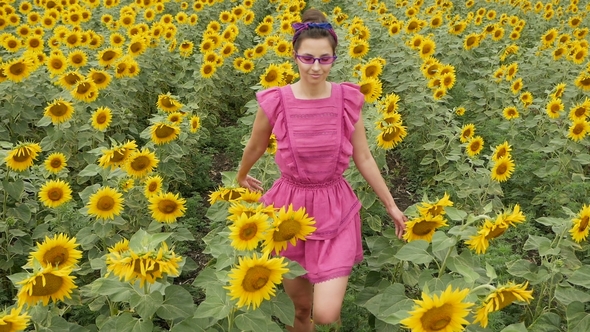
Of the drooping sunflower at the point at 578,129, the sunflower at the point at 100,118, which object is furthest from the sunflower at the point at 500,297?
the sunflower at the point at 100,118

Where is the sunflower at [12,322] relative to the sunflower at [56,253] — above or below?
above

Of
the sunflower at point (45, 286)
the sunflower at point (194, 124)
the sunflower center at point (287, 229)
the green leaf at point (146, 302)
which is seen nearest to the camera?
the sunflower at point (45, 286)

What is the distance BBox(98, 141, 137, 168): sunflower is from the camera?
10.5ft

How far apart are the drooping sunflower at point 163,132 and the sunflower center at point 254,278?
213cm

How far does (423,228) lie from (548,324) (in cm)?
91

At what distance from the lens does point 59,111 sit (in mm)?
4199

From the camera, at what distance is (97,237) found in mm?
3109

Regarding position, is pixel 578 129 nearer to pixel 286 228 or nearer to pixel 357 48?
pixel 357 48

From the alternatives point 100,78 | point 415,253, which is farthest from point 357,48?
point 415,253

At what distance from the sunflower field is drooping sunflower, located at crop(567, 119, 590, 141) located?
0.03m

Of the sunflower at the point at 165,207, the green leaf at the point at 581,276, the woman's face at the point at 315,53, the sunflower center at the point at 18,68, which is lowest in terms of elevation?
the green leaf at the point at 581,276

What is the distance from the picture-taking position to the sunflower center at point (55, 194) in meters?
3.34

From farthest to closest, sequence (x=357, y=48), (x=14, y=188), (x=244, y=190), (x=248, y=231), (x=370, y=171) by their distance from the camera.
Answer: (x=357, y=48) → (x=14, y=188) → (x=370, y=171) → (x=244, y=190) → (x=248, y=231)

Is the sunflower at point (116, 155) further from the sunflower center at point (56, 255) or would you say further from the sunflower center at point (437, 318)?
the sunflower center at point (437, 318)
